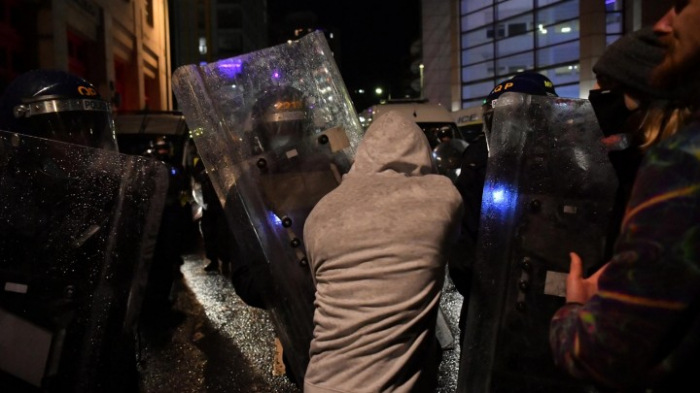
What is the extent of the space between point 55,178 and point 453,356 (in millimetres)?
3713

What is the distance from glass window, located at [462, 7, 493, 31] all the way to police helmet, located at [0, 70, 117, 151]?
97.9ft

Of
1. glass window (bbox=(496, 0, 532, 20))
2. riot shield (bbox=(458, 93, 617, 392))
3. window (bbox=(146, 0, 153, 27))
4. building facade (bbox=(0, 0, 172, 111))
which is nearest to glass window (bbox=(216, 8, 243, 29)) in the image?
glass window (bbox=(496, 0, 532, 20))

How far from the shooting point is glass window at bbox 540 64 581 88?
25.7 meters

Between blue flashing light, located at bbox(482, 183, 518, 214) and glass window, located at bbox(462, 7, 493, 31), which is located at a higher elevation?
glass window, located at bbox(462, 7, 493, 31)

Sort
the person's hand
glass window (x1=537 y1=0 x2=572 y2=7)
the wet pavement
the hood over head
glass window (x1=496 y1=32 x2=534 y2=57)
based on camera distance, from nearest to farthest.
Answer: the person's hand, the hood over head, the wet pavement, glass window (x1=537 y1=0 x2=572 y2=7), glass window (x1=496 y1=32 x2=534 y2=57)

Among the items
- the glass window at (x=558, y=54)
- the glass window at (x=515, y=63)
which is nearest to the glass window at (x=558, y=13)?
the glass window at (x=558, y=54)

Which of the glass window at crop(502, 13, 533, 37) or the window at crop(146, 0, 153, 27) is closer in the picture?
the window at crop(146, 0, 153, 27)

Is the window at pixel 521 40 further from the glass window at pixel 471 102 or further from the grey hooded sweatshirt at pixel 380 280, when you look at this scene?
the grey hooded sweatshirt at pixel 380 280

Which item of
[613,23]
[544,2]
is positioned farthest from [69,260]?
[544,2]

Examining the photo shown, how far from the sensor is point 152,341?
222 inches

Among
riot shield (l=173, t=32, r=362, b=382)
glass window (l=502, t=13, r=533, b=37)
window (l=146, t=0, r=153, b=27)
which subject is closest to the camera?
riot shield (l=173, t=32, r=362, b=382)

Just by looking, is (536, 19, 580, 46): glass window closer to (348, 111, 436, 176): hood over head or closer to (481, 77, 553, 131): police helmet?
(481, 77, 553, 131): police helmet

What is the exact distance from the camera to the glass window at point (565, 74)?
84.2 feet

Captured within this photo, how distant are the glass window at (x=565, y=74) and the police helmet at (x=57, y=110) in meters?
24.9
